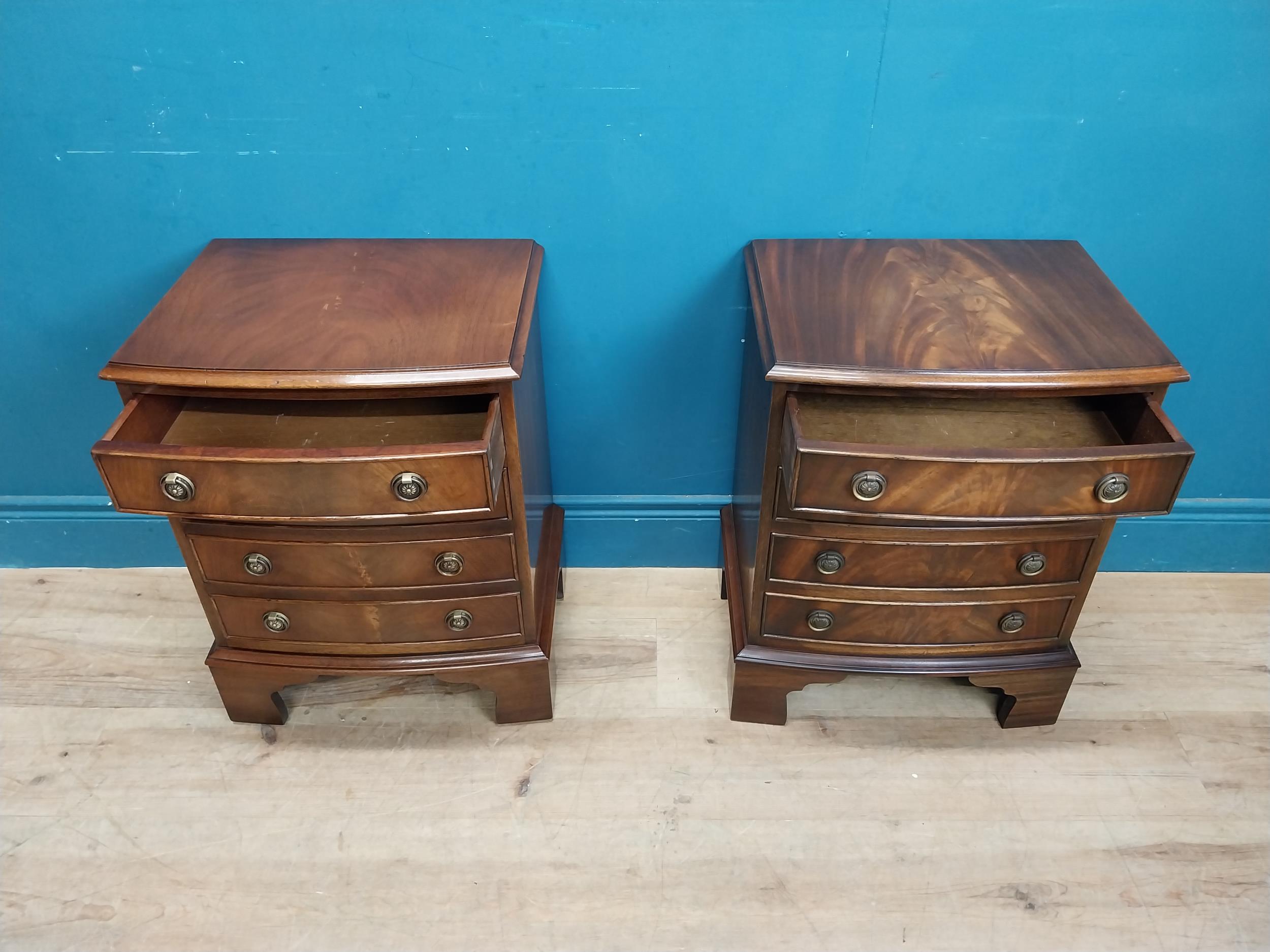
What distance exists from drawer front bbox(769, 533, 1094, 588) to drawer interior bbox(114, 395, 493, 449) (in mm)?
514

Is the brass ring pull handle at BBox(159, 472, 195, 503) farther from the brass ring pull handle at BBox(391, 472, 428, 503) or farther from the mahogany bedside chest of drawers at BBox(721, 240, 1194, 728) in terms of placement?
the mahogany bedside chest of drawers at BBox(721, 240, 1194, 728)

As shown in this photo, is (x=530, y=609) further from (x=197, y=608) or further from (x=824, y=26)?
(x=824, y=26)

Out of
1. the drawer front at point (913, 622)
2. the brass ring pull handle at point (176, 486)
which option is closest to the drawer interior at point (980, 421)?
the drawer front at point (913, 622)

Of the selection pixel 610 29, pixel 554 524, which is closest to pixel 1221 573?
pixel 554 524

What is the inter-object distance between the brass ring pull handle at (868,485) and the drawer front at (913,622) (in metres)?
0.27

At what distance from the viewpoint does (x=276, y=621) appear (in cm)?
138

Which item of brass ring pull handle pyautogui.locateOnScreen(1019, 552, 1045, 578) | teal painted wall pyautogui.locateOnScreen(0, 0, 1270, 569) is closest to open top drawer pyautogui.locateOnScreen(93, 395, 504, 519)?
teal painted wall pyautogui.locateOnScreen(0, 0, 1270, 569)

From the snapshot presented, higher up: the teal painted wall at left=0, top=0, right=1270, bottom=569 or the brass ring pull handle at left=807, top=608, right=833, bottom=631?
the teal painted wall at left=0, top=0, right=1270, bottom=569

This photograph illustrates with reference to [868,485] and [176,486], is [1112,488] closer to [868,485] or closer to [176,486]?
[868,485]

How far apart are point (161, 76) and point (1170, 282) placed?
5.55ft

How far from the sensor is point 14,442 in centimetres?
170

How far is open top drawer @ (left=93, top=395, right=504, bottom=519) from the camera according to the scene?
1.09m

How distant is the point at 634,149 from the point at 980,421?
0.68 meters

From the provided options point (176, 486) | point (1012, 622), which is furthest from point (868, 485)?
point (176, 486)
